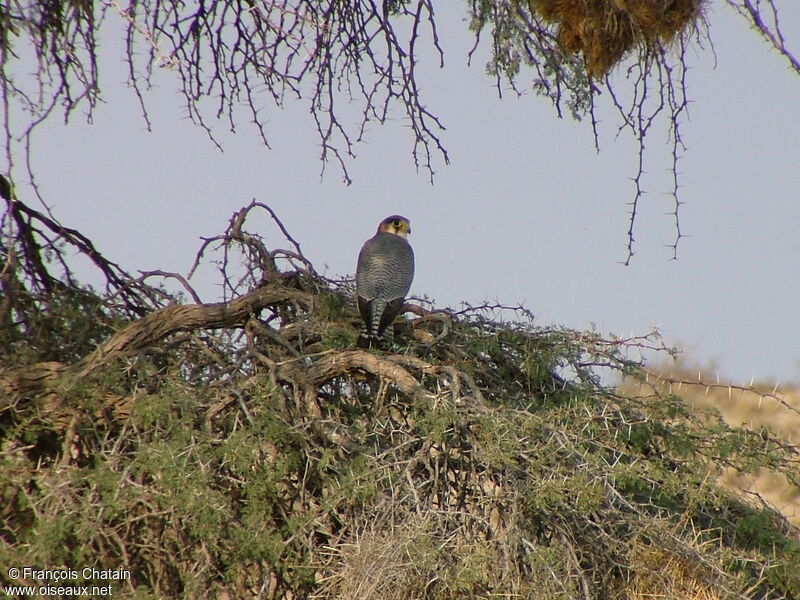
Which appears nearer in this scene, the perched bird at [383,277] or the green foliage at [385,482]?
the green foliage at [385,482]

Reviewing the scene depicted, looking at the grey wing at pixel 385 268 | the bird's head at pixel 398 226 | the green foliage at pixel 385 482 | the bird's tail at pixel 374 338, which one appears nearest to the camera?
the green foliage at pixel 385 482

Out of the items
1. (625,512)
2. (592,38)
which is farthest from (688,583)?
(592,38)

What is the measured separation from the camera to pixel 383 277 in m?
5.83

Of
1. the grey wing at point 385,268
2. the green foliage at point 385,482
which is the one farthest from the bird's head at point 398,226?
the green foliage at point 385,482

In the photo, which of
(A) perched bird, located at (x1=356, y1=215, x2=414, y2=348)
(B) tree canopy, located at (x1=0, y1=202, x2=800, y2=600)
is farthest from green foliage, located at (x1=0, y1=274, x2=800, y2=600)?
(A) perched bird, located at (x1=356, y1=215, x2=414, y2=348)

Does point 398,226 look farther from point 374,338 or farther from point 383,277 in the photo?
point 374,338

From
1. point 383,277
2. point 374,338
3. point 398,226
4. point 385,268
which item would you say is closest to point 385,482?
point 374,338

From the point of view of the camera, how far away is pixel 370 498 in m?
4.01

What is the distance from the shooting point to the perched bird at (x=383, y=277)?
17.7ft

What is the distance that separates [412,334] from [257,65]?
2.06 meters

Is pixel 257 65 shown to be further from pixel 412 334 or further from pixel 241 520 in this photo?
pixel 241 520

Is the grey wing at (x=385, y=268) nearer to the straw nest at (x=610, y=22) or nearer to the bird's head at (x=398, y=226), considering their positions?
the bird's head at (x=398, y=226)

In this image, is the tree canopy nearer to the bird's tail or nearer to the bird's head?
the bird's tail

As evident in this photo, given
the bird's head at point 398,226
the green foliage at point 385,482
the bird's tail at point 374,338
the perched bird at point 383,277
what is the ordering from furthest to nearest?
1. the bird's head at point 398,226
2. the perched bird at point 383,277
3. the bird's tail at point 374,338
4. the green foliage at point 385,482
